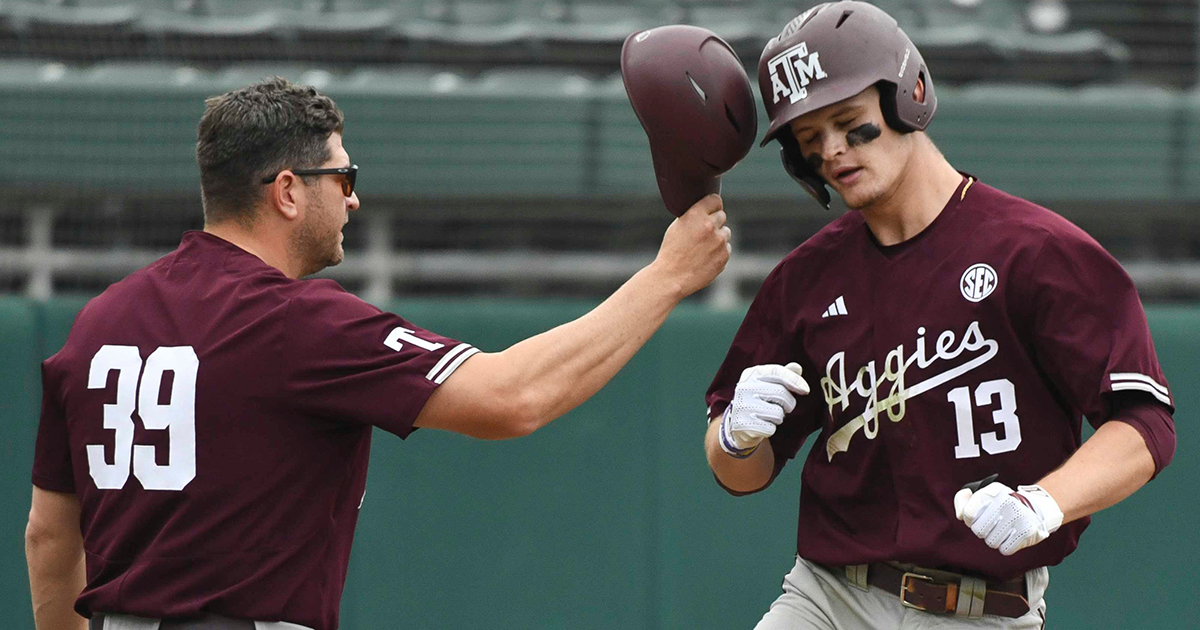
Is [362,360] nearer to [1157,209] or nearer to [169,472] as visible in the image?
[169,472]

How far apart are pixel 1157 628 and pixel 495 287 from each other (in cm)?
322

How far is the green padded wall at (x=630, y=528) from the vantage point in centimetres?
540

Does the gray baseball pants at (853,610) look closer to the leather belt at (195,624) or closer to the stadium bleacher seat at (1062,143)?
the leather belt at (195,624)

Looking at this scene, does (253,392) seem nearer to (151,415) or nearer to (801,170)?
(151,415)

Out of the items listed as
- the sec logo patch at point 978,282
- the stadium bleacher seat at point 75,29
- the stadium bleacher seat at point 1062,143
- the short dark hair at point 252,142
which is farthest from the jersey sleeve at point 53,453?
the stadium bleacher seat at point 1062,143

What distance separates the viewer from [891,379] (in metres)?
2.85

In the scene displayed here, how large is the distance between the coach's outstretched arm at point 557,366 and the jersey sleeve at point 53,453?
81 centimetres

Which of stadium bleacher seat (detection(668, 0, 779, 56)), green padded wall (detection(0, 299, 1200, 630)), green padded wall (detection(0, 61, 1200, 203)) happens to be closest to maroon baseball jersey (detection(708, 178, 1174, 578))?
green padded wall (detection(0, 299, 1200, 630))

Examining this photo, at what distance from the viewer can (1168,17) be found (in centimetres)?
737

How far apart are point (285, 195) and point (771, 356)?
117 cm

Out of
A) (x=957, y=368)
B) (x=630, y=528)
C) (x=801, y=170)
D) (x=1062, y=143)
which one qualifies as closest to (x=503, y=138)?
(x=630, y=528)

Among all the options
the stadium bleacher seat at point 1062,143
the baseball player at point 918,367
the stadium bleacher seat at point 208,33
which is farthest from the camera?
the stadium bleacher seat at point 208,33

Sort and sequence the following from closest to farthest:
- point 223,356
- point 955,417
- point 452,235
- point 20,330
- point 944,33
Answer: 1. point 223,356
2. point 955,417
3. point 20,330
4. point 452,235
5. point 944,33

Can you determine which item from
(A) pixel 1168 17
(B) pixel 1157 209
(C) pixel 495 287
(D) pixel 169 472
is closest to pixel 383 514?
(C) pixel 495 287
